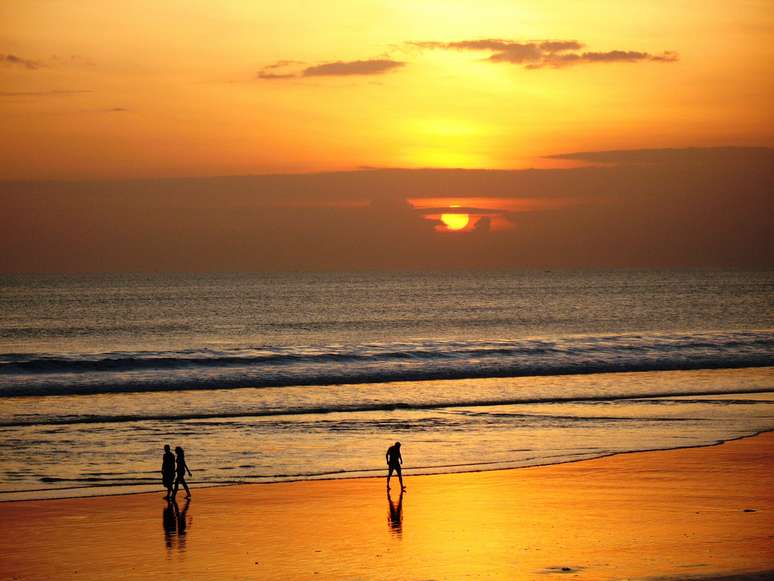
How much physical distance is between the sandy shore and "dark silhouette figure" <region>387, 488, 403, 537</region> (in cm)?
7

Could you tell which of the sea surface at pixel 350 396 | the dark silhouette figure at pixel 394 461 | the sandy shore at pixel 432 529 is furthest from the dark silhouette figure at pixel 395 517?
the sea surface at pixel 350 396

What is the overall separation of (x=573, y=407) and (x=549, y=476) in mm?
13232

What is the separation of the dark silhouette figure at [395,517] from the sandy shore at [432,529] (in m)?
0.07

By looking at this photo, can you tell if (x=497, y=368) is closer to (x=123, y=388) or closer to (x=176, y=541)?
(x=123, y=388)

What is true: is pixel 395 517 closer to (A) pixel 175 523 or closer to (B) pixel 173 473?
(A) pixel 175 523

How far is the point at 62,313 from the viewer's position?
10794 cm

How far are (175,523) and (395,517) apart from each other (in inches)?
169

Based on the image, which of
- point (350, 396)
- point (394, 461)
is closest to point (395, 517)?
point (394, 461)

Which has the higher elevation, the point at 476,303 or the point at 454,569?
the point at 476,303

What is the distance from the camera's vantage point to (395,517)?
59.0ft

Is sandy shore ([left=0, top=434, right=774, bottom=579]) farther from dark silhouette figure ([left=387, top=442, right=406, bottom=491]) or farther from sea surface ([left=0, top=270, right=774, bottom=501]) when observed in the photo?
sea surface ([left=0, top=270, right=774, bottom=501])

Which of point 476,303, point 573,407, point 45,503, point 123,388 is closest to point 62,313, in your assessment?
point 476,303

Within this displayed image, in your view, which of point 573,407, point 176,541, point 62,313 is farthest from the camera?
point 62,313

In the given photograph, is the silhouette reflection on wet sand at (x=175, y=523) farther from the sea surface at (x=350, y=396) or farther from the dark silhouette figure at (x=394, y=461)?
the dark silhouette figure at (x=394, y=461)
